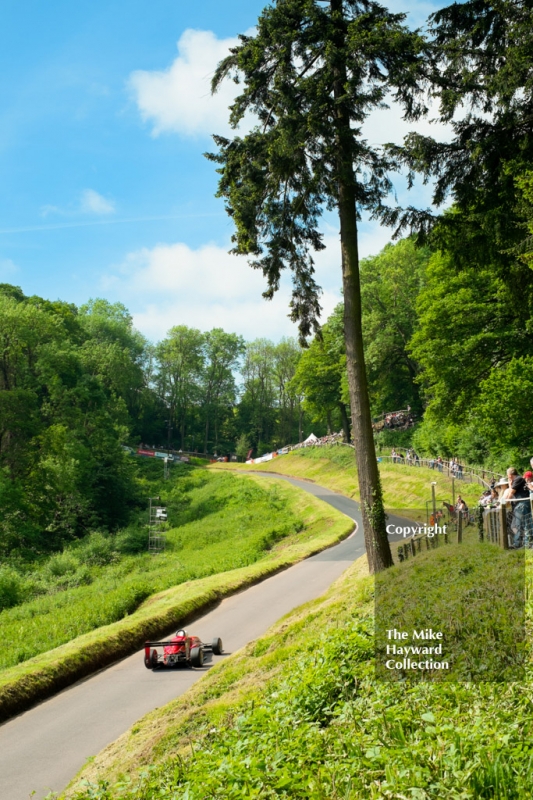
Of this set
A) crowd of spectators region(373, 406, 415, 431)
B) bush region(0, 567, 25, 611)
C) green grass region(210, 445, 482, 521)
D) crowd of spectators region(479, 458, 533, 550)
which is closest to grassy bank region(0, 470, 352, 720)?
bush region(0, 567, 25, 611)

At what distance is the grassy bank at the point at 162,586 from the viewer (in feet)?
49.2

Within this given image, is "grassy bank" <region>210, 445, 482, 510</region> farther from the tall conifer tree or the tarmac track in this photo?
the tall conifer tree

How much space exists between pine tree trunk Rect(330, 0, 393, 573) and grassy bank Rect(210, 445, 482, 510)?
14.1 metres

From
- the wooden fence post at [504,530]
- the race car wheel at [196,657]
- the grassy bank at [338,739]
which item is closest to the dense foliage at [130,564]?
the race car wheel at [196,657]

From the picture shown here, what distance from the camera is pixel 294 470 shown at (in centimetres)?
6831

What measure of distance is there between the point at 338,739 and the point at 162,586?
2019 cm

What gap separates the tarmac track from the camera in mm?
9703

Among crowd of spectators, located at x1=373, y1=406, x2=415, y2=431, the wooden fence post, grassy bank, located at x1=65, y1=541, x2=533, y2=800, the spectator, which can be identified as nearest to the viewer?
grassy bank, located at x1=65, y1=541, x2=533, y2=800

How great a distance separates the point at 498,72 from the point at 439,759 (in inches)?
499

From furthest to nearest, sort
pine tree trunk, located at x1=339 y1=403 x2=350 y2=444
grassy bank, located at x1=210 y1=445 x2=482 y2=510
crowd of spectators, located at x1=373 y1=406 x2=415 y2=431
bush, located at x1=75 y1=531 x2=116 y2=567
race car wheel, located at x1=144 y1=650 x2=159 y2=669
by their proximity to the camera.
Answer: pine tree trunk, located at x1=339 y1=403 x2=350 y2=444
crowd of spectators, located at x1=373 y1=406 x2=415 y2=431
grassy bank, located at x1=210 y1=445 x2=482 y2=510
bush, located at x1=75 y1=531 x2=116 y2=567
race car wheel, located at x1=144 y1=650 x2=159 y2=669

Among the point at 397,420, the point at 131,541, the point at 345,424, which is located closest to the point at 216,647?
the point at 131,541

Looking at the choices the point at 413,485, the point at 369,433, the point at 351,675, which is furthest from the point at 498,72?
the point at 413,485

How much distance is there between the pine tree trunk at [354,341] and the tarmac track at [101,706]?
4.51 metres

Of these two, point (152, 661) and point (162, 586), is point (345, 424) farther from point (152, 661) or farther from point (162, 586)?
point (152, 661)
